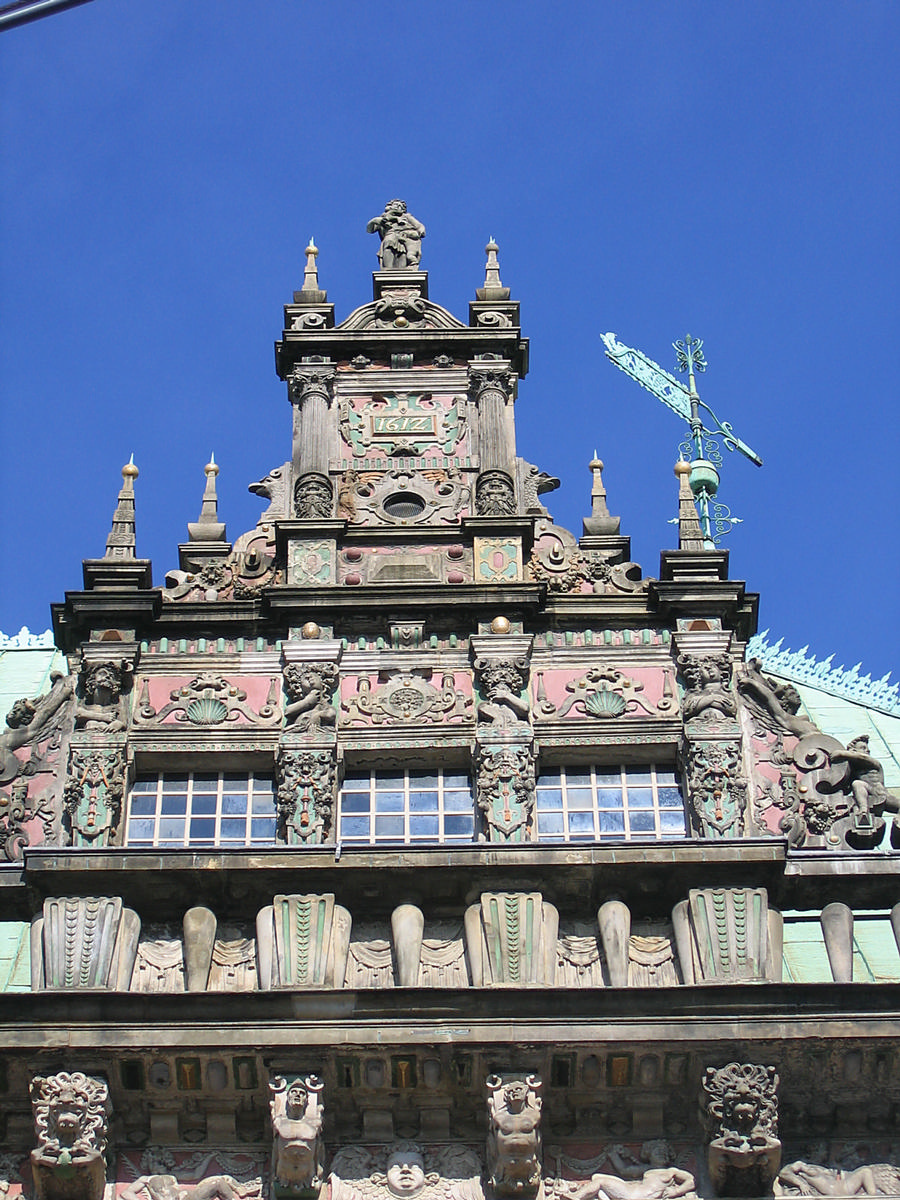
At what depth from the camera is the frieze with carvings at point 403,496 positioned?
67.4 feet

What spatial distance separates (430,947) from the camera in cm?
1700

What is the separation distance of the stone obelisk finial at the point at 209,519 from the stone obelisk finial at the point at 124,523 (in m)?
0.59

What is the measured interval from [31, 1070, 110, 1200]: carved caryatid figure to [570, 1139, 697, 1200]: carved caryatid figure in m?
3.12

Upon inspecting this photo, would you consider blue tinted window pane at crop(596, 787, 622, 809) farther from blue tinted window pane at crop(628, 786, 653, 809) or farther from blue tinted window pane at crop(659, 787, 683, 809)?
blue tinted window pane at crop(659, 787, 683, 809)

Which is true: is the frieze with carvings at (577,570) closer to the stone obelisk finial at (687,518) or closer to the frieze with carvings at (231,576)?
the stone obelisk finial at (687,518)

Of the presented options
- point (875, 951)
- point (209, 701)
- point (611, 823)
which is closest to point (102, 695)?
point (209, 701)

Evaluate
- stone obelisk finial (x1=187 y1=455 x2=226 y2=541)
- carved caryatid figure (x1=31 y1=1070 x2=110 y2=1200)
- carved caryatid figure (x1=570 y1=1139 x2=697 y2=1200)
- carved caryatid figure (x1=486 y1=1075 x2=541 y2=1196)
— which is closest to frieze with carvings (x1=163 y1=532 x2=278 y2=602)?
stone obelisk finial (x1=187 y1=455 x2=226 y2=541)

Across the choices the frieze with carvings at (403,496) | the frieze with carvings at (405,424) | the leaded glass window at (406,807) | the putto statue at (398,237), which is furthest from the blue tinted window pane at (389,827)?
the putto statue at (398,237)

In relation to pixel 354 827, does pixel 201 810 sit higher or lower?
higher

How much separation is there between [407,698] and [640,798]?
1.98 metres

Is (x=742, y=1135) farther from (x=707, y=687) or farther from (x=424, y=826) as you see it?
(x=707, y=687)

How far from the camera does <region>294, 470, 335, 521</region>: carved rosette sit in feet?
66.5

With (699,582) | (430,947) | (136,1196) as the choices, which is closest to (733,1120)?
(430,947)

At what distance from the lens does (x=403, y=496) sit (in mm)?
20734
